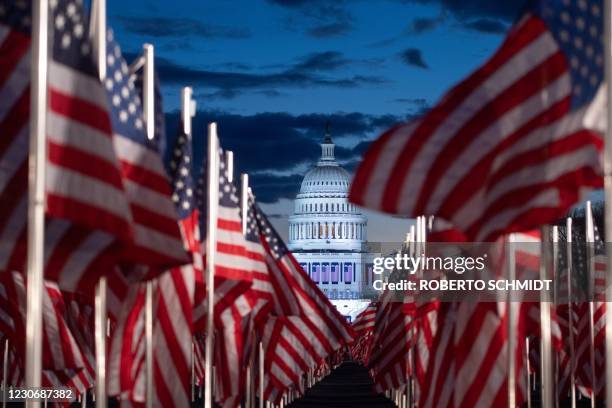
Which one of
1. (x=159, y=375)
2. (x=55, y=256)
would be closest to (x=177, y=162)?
(x=159, y=375)

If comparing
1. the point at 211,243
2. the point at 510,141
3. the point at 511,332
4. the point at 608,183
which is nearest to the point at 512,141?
the point at 510,141

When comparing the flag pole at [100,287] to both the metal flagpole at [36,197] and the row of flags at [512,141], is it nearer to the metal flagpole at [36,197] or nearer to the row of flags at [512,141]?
the metal flagpole at [36,197]

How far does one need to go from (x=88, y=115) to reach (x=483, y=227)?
2847 mm

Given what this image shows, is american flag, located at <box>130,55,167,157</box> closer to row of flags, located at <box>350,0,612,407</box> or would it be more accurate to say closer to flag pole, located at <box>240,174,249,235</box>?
row of flags, located at <box>350,0,612,407</box>

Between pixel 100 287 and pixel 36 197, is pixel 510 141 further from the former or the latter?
pixel 100 287

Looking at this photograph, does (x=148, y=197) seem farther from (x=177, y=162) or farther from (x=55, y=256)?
(x=177, y=162)

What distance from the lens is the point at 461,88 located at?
12.1 metres

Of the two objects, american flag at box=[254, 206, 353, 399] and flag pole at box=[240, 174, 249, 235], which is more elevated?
flag pole at box=[240, 174, 249, 235]

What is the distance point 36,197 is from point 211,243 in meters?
9.50

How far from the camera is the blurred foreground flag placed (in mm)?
11727

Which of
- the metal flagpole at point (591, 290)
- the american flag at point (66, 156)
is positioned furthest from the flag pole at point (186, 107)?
the metal flagpole at point (591, 290)

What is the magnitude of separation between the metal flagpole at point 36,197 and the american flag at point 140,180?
1228 millimetres

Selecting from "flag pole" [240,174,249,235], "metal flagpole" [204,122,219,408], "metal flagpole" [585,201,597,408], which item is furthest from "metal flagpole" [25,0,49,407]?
"metal flagpole" [585,201,597,408]

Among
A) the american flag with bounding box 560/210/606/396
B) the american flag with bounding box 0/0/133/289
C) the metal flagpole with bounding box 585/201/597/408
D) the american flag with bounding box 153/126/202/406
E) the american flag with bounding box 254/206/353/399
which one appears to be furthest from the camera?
the american flag with bounding box 560/210/606/396
